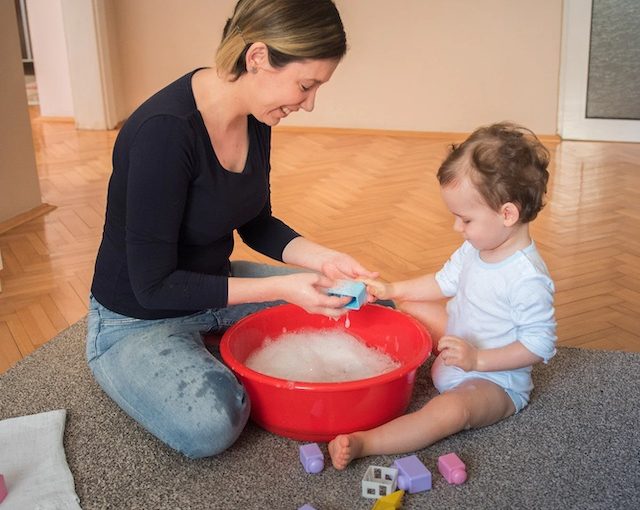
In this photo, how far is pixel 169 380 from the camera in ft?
4.21

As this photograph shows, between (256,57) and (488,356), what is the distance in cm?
61

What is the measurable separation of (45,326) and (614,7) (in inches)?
109

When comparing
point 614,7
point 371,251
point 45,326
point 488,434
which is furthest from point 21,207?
point 614,7

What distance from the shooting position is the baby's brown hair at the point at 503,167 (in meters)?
1.29

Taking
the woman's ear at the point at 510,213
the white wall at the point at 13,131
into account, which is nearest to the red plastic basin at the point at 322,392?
the woman's ear at the point at 510,213

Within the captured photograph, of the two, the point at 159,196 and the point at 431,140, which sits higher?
the point at 159,196

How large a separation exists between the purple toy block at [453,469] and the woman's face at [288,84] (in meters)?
0.60

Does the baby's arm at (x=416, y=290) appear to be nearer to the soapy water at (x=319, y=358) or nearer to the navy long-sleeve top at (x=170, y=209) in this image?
the soapy water at (x=319, y=358)

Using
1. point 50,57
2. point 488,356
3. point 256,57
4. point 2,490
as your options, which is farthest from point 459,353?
point 50,57

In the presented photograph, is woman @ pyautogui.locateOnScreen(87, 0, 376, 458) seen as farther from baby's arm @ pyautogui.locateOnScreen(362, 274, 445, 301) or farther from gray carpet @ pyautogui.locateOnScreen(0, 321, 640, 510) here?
baby's arm @ pyautogui.locateOnScreen(362, 274, 445, 301)

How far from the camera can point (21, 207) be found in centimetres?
265

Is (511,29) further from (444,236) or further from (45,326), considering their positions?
(45,326)

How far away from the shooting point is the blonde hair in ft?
3.87

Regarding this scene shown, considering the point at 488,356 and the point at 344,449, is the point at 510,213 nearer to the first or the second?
the point at 488,356
